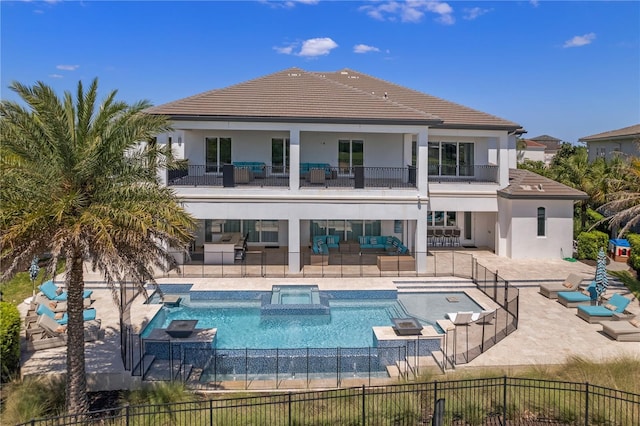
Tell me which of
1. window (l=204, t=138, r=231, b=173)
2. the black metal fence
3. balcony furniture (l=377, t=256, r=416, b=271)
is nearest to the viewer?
the black metal fence

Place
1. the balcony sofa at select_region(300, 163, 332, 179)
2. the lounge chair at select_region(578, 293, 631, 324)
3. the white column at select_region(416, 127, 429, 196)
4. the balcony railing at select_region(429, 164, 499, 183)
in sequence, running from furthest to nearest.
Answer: the balcony railing at select_region(429, 164, 499, 183) < the balcony sofa at select_region(300, 163, 332, 179) < the white column at select_region(416, 127, 429, 196) < the lounge chair at select_region(578, 293, 631, 324)

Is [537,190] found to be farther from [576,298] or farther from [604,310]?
[604,310]

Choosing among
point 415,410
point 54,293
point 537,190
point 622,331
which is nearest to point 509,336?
point 622,331

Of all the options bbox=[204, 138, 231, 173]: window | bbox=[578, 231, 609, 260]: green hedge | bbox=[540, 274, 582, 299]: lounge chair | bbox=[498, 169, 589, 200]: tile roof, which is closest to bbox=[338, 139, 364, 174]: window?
bbox=[204, 138, 231, 173]: window

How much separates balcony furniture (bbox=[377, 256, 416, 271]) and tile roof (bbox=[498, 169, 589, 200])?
6.96m

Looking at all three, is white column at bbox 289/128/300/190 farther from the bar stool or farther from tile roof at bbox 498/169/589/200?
tile roof at bbox 498/169/589/200

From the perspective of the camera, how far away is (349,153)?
90.6 ft

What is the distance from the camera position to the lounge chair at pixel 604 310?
53.7 feet

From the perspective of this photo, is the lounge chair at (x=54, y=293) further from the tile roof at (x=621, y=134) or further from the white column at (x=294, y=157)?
the tile roof at (x=621, y=134)

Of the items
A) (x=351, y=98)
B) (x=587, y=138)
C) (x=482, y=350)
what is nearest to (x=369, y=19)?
(x=351, y=98)

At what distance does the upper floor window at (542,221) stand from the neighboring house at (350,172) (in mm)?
57

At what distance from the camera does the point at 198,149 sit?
88.0ft

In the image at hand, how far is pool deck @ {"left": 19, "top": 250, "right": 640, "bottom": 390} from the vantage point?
1284 centimetres

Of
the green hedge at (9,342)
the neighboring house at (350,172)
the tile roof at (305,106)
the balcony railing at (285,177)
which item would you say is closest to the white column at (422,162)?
the neighboring house at (350,172)
